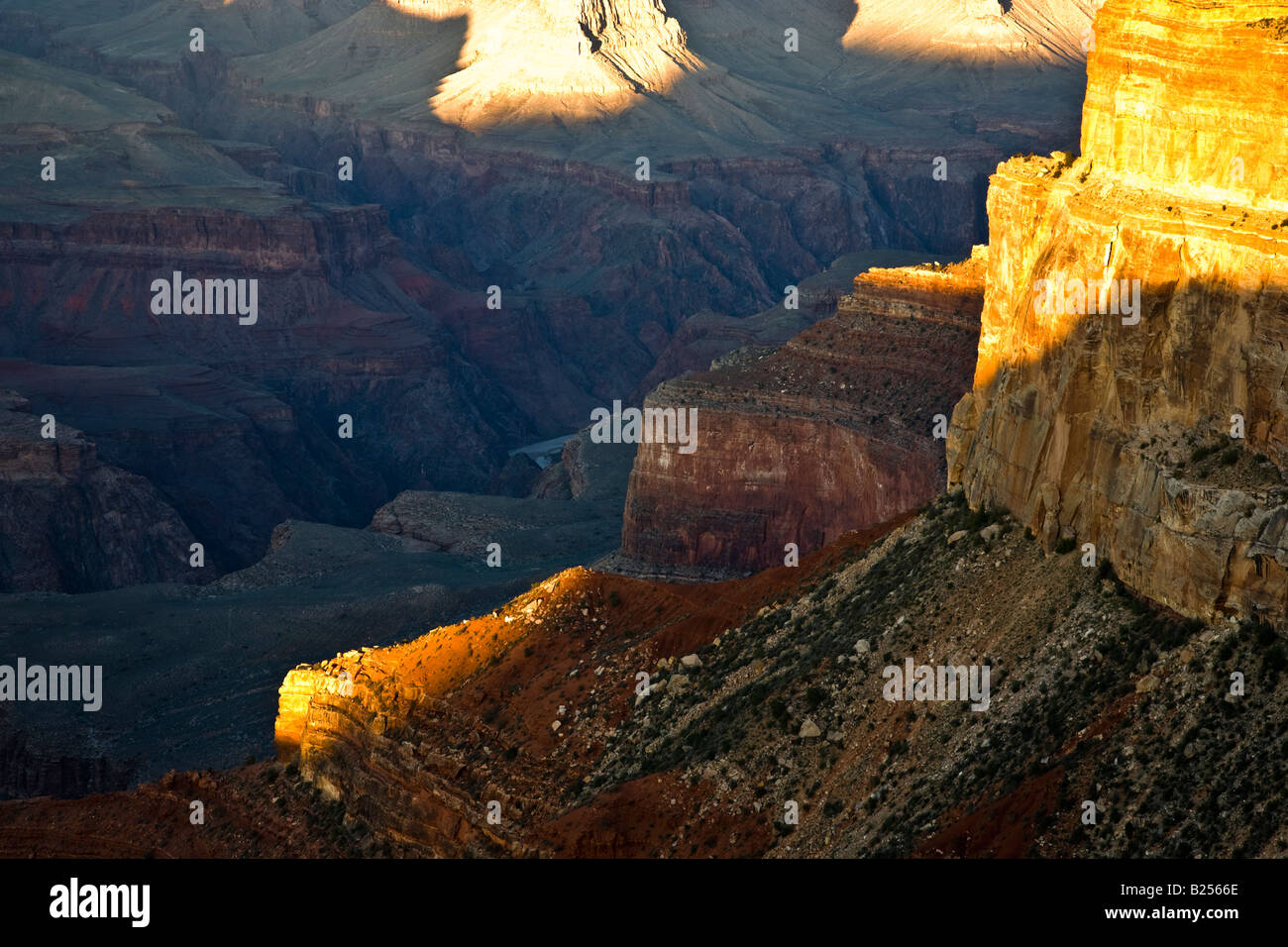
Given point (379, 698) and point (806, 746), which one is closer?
point (806, 746)

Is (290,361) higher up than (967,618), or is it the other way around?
(967,618)

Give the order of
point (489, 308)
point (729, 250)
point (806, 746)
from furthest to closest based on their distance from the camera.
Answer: point (729, 250) < point (489, 308) < point (806, 746)

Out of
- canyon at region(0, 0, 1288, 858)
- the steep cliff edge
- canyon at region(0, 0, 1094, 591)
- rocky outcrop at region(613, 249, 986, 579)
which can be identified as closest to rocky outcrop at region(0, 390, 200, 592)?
canyon at region(0, 0, 1094, 591)

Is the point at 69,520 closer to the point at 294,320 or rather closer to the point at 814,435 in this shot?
the point at 814,435

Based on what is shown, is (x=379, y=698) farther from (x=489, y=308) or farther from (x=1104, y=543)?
(x=489, y=308)

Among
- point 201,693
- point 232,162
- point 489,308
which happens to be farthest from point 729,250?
point 201,693

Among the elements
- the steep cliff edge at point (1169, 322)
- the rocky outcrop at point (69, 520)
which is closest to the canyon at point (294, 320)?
the rocky outcrop at point (69, 520)

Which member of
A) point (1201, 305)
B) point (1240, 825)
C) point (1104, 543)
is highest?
point (1201, 305)
